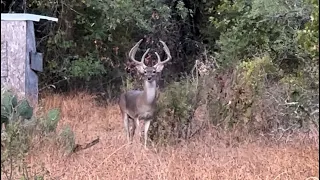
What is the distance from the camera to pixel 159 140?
9586 mm

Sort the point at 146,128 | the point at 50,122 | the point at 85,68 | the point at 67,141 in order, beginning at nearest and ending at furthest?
the point at 67,141 < the point at 50,122 < the point at 146,128 < the point at 85,68

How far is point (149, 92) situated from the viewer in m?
10.4

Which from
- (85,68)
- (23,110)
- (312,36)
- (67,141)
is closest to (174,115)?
(67,141)

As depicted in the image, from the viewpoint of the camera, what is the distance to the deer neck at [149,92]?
10.3m

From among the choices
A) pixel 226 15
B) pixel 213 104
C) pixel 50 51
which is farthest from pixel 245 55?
pixel 50 51

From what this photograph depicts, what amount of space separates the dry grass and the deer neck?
2.23ft

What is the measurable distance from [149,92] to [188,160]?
2678 millimetres

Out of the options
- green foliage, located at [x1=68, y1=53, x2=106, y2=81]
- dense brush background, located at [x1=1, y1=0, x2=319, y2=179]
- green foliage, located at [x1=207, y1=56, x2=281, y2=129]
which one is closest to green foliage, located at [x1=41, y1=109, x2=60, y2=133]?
dense brush background, located at [x1=1, y1=0, x2=319, y2=179]

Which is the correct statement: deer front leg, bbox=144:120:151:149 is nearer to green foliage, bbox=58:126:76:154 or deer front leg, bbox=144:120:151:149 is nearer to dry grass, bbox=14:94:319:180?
dry grass, bbox=14:94:319:180

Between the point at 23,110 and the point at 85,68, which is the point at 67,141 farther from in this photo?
the point at 85,68

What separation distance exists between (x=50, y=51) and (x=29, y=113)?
9.38 m

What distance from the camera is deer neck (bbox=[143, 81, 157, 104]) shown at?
33.8 feet

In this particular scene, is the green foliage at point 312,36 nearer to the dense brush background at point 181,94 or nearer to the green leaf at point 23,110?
the dense brush background at point 181,94

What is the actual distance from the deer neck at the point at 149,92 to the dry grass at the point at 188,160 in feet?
2.23
